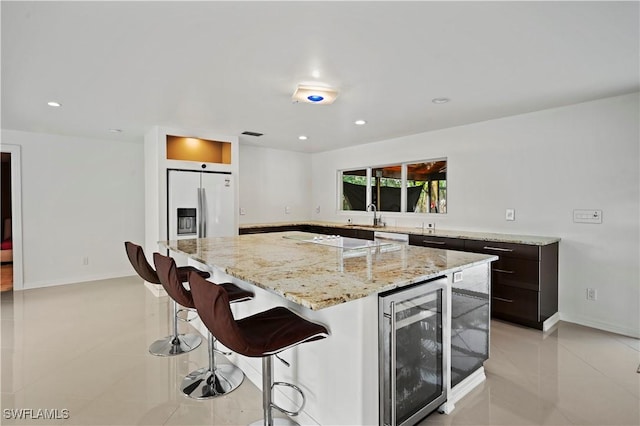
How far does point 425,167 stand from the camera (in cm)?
502

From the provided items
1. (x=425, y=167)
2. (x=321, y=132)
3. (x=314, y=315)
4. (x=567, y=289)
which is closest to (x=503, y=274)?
(x=567, y=289)

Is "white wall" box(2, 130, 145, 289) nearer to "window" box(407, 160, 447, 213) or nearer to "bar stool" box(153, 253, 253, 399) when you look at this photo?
"bar stool" box(153, 253, 253, 399)

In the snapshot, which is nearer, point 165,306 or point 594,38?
point 594,38

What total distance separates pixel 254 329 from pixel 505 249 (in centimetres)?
286

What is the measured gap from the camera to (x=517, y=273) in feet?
11.2

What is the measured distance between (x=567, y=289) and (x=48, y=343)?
5071 millimetres

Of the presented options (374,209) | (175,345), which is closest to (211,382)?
(175,345)

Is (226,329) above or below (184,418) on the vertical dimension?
above

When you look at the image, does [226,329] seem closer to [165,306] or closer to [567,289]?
[165,306]

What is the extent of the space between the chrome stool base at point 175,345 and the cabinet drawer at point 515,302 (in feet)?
9.94

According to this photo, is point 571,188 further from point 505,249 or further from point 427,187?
point 427,187

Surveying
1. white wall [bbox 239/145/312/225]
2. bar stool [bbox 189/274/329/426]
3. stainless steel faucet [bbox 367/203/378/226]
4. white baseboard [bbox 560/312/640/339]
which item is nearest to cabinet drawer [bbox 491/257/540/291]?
white baseboard [bbox 560/312/640/339]

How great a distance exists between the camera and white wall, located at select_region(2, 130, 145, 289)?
4.90 meters

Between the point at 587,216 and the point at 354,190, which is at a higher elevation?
the point at 354,190
